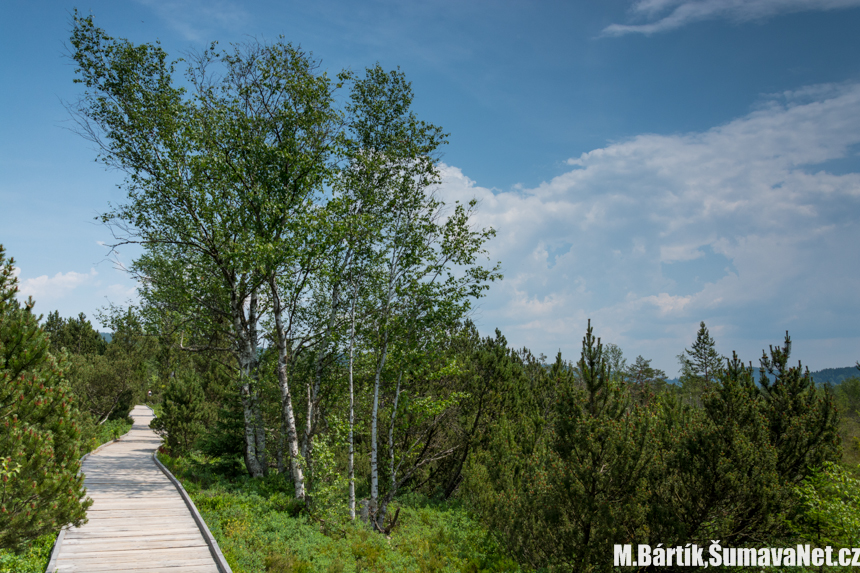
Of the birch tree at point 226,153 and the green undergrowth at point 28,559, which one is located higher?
the birch tree at point 226,153

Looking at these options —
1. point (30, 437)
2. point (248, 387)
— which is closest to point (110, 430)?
point (248, 387)

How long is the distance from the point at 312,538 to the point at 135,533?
155 inches

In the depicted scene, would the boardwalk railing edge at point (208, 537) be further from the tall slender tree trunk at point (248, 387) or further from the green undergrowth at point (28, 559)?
the tall slender tree trunk at point (248, 387)

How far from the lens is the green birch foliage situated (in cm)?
737

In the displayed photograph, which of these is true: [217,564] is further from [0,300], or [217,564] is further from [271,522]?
[0,300]

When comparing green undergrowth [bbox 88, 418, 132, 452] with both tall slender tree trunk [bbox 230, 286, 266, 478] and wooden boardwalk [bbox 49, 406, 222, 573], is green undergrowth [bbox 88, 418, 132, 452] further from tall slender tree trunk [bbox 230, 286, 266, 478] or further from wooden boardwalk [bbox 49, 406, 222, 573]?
tall slender tree trunk [bbox 230, 286, 266, 478]

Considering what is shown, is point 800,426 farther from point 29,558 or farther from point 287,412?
point 29,558

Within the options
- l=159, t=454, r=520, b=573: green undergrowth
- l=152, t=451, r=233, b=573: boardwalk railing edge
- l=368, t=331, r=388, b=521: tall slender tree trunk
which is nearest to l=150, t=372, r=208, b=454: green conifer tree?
l=159, t=454, r=520, b=573: green undergrowth

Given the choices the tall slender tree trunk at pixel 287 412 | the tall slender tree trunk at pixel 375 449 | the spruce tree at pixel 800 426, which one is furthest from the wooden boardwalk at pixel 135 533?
the spruce tree at pixel 800 426

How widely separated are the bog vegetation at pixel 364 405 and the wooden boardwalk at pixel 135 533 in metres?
0.74

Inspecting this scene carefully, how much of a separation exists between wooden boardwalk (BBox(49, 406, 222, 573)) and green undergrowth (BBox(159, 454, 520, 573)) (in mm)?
604

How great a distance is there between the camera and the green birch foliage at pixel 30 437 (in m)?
7.37

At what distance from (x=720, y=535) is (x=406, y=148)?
14.4m

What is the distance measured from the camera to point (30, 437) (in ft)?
24.6
